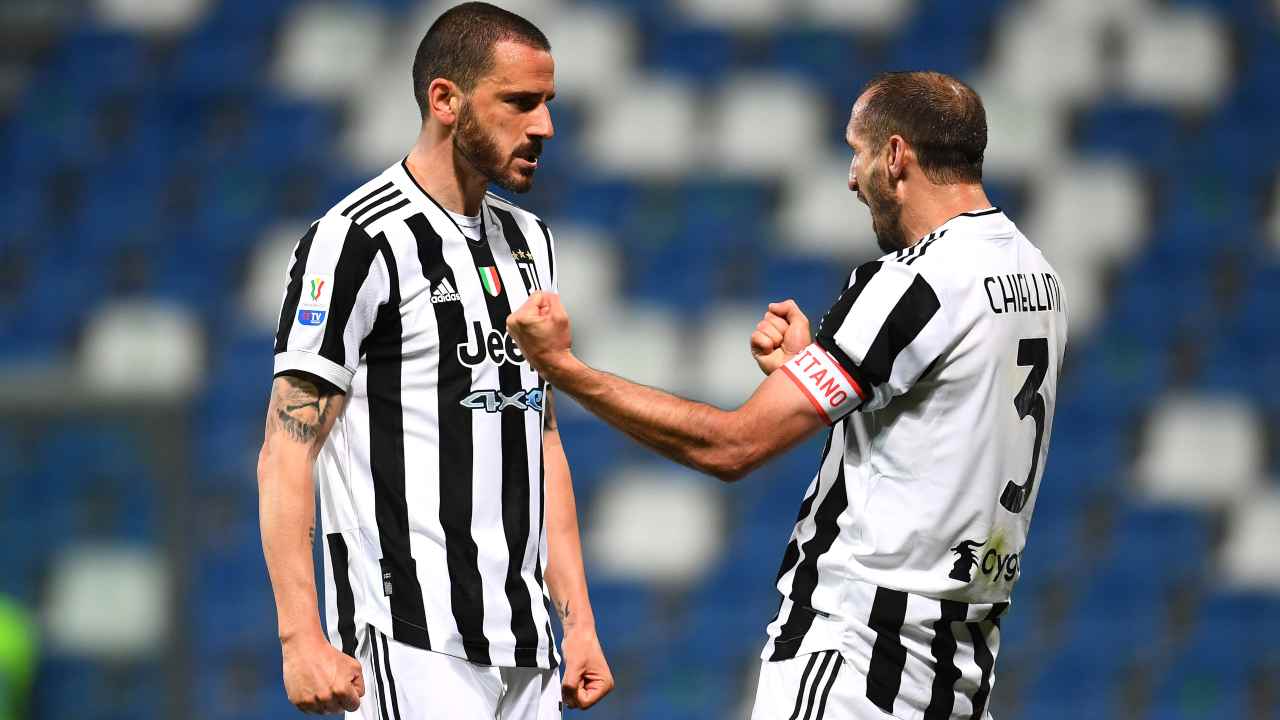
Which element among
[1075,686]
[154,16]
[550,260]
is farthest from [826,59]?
[550,260]

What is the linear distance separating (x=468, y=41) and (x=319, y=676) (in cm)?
106

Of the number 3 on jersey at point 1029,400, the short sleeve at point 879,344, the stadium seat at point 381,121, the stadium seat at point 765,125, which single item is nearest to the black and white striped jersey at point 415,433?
the short sleeve at point 879,344

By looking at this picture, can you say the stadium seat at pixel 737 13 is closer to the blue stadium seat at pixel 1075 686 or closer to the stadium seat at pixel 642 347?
the stadium seat at pixel 642 347

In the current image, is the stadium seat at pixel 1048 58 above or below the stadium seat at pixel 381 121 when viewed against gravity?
above

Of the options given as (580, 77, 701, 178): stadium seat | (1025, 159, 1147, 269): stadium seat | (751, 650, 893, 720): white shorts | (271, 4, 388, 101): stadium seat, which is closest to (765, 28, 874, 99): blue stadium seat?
(580, 77, 701, 178): stadium seat

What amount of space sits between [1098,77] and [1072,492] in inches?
92.1

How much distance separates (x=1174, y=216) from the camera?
22.1 ft

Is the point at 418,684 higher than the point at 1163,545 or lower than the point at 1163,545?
higher

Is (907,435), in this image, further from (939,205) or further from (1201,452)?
(1201,452)

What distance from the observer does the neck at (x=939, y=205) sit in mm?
2438

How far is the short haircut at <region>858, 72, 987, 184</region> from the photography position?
94.3 inches

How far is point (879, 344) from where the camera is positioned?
90.0 inches

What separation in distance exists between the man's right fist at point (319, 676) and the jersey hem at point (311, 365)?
403 mm

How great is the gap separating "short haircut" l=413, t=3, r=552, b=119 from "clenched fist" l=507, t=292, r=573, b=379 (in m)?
0.46
